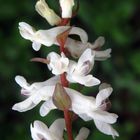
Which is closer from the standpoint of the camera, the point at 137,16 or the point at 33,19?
the point at 33,19

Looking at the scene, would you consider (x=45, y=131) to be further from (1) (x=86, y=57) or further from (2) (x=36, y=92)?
(1) (x=86, y=57)

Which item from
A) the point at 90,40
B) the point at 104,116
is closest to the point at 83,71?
the point at 104,116

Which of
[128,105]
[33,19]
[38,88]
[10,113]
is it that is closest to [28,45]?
[33,19]

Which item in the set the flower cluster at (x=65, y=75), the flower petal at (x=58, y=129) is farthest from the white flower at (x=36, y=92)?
the flower petal at (x=58, y=129)

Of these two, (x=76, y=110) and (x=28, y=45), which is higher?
(x=76, y=110)

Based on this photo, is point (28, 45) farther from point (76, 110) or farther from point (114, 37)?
point (76, 110)

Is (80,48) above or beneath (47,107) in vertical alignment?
above

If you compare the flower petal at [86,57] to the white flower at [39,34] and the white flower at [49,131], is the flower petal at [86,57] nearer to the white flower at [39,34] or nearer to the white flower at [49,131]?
the white flower at [39,34]
